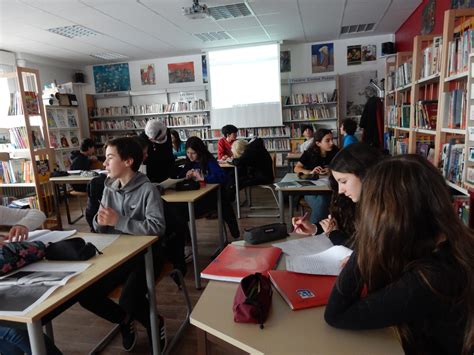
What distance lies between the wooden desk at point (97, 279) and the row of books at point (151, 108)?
5.98 meters

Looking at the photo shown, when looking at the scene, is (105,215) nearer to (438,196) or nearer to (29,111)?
(438,196)

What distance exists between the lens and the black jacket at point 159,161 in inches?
136

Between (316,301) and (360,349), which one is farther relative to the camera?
(316,301)

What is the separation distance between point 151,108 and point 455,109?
6.48 m

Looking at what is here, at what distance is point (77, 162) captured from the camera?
4781 mm

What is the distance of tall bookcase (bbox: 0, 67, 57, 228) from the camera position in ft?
13.8

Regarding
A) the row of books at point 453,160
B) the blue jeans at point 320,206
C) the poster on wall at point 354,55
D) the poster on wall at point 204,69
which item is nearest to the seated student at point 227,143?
the poster on wall at point 204,69

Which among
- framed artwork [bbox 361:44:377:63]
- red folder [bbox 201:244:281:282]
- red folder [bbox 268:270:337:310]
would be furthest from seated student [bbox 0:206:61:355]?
framed artwork [bbox 361:44:377:63]

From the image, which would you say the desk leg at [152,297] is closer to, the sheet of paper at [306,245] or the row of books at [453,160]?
the sheet of paper at [306,245]

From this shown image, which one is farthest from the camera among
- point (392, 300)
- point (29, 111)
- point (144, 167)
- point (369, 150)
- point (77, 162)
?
point (77, 162)

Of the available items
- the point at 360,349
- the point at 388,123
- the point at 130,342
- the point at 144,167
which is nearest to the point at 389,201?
the point at 360,349

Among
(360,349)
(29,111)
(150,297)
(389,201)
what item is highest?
(29,111)

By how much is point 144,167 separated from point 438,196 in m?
2.90

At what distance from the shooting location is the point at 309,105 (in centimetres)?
696
